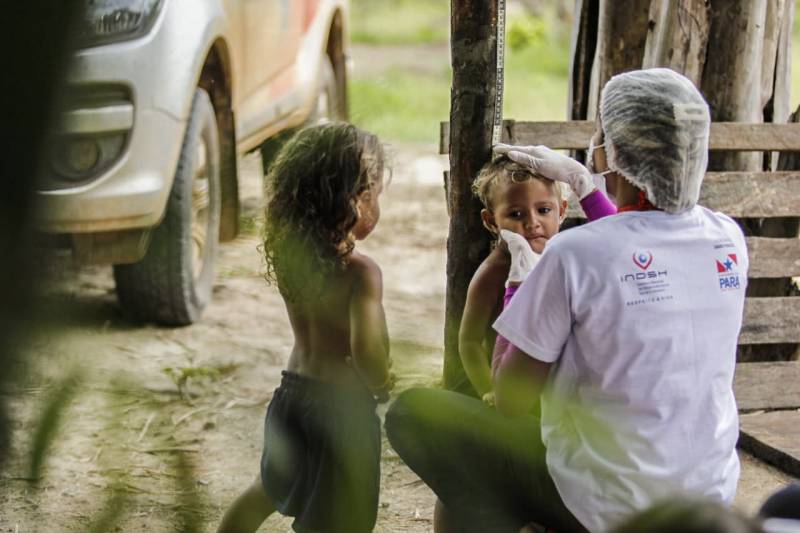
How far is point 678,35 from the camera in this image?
394 cm

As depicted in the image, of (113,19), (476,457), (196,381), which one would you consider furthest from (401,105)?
(196,381)

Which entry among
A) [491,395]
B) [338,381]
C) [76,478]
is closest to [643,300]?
[491,395]

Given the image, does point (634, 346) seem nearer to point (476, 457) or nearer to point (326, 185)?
point (476, 457)

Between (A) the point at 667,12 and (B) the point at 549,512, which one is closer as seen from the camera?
(B) the point at 549,512

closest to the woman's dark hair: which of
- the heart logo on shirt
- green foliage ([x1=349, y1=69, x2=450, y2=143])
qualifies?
green foliage ([x1=349, y1=69, x2=450, y2=143])

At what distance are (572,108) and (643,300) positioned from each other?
221 cm

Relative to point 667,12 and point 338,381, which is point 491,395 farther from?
point 667,12

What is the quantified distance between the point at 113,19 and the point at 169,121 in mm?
1240

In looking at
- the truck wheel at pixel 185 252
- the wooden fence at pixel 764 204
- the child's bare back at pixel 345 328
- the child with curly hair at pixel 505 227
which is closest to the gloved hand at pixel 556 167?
the child with curly hair at pixel 505 227

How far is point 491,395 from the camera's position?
8.41 ft

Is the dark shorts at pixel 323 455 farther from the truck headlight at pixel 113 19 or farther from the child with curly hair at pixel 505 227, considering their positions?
the truck headlight at pixel 113 19

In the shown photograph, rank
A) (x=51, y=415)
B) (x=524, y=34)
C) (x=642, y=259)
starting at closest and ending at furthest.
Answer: (x=51, y=415), (x=642, y=259), (x=524, y=34)

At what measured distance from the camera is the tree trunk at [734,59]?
3.97 m

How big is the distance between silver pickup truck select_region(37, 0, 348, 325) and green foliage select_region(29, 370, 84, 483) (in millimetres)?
91
